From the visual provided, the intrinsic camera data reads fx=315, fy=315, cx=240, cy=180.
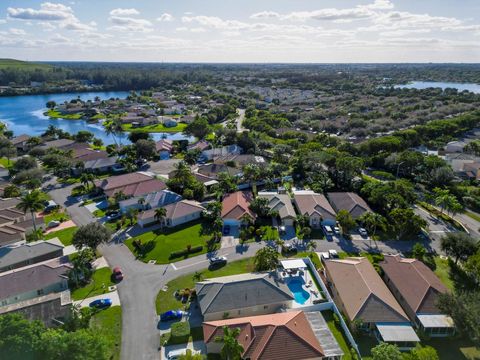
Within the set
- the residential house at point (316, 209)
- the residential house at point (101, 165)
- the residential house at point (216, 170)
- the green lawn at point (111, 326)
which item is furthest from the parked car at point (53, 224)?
the residential house at point (316, 209)

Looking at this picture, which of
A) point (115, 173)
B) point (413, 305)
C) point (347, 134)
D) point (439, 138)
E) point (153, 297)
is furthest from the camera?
point (347, 134)

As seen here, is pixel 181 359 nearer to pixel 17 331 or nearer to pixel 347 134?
pixel 17 331

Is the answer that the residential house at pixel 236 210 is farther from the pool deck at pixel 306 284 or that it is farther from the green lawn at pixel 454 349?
the green lawn at pixel 454 349

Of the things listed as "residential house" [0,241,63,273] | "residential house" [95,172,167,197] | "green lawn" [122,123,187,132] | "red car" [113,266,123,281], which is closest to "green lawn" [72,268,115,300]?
"red car" [113,266,123,281]

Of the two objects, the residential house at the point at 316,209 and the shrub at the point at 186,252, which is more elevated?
the residential house at the point at 316,209

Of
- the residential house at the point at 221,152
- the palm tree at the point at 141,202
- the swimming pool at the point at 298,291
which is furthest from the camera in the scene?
the residential house at the point at 221,152

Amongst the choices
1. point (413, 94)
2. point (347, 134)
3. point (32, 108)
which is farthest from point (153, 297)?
point (413, 94)
